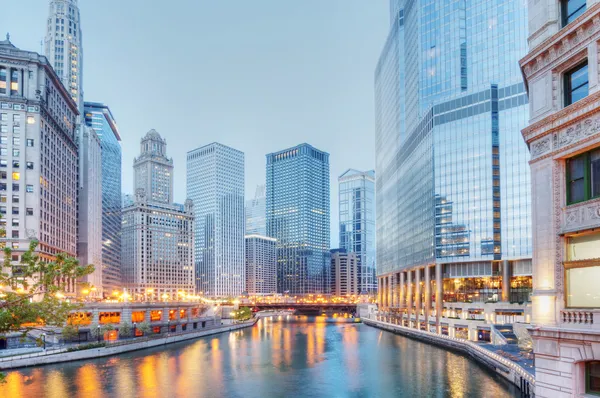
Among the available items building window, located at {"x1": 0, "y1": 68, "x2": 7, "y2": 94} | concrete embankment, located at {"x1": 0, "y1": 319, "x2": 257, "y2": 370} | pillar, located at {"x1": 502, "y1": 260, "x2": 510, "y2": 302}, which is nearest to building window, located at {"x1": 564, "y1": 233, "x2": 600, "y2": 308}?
concrete embankment, located at {"x1": 0, "y1": 319, "x2": 257, "y2": 370}

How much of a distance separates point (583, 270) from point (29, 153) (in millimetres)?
130310

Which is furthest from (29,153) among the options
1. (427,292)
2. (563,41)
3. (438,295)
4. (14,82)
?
(563,41)

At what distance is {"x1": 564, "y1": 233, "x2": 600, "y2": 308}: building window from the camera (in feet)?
66.7

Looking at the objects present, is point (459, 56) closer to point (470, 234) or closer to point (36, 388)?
point (470, 234)

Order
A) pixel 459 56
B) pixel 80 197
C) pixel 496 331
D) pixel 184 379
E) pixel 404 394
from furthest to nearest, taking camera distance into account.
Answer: pixel 80 197 → pixel 459 56 → pixel 496 331 → pixel 184 379 → pixel 404 394

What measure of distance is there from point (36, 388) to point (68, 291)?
89.7 metres

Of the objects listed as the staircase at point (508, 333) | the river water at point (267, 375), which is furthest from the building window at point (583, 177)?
the staircase at point (508, 333)

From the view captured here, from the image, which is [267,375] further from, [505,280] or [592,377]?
[505,280]

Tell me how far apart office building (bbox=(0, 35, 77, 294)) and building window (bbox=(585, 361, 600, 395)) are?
12065cm

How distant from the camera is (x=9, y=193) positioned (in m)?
122

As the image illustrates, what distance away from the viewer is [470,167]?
Answer: 136 meters

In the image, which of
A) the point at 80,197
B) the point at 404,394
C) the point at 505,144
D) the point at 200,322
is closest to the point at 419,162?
the point at 505,144

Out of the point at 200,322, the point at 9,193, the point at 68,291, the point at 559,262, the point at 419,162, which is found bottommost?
the point at 200,322

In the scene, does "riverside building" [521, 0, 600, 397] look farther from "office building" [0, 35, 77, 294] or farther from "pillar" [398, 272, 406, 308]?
"pillar" [398, 272, 406, 308]
